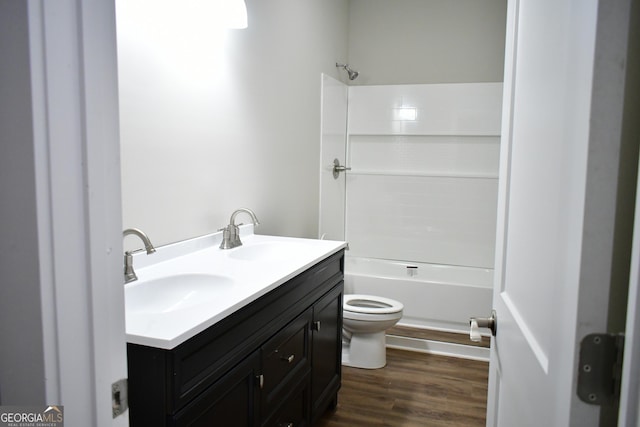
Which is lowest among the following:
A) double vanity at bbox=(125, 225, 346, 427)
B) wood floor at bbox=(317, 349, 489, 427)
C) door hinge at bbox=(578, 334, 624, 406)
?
wood floor at bbox=(317, 349, 489, 427)

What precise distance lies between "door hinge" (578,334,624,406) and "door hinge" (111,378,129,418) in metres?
0.60

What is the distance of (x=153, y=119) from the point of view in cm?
176

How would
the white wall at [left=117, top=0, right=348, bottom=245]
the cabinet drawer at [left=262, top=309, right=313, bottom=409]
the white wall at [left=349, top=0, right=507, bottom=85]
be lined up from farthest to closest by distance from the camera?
the white wall at [left=349, top=0, right=507, bottom=85] < the white wall at [left=117, top=0, right=348, bottom=245] < the cabinet drawer at [left=262, top=309, right=313, bottom=409]

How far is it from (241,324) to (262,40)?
67.2 inches

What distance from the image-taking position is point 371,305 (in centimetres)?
321

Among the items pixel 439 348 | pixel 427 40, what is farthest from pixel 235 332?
pixel 427 40

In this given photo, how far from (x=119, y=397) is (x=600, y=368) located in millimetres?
623

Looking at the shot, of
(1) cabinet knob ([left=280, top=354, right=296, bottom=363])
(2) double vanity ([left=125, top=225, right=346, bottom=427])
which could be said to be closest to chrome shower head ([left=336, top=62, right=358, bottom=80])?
(2) double vanity ([left=125, top=225, right=346, bottom=427])

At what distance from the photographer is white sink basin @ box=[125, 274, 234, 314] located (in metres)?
1.45

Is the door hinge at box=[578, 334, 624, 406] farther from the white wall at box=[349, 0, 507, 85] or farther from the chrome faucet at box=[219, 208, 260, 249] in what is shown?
the white wall at box=[349, 0, 507, 85]

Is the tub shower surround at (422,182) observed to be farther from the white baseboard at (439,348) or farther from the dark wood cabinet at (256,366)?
the dark wood cabinet at (256,366)

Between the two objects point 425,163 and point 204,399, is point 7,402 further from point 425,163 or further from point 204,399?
point 425,163

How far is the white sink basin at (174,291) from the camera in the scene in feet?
4.77

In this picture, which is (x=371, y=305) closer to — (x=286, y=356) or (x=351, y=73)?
(x=286, y=356)
